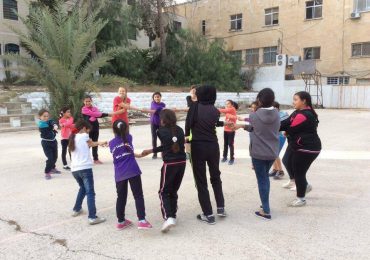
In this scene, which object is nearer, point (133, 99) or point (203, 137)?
point (203, 137)

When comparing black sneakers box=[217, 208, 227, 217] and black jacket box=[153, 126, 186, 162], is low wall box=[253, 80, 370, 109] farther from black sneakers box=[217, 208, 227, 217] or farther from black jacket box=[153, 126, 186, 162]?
black jacket box=[153, 126, 186, 162]

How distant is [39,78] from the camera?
14.2m

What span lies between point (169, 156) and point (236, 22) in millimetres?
33605

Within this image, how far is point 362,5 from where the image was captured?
28266mm

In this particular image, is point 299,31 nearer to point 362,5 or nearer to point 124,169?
point 362,5

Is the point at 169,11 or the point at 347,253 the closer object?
the point at 347,253

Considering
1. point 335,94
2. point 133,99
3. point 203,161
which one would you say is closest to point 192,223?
point 203,161

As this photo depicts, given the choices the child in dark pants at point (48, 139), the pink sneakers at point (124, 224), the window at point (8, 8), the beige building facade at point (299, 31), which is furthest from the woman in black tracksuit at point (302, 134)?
the beige building facade at point (299, 31)

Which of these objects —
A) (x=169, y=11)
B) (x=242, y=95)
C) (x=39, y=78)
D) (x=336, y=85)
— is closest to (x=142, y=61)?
(x=169, y=11)

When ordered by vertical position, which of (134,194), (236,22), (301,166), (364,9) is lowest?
(134,194)

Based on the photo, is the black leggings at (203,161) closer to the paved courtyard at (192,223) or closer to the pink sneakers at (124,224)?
the paved courtyard at (192,223)

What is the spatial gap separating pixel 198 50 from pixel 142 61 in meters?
4.58

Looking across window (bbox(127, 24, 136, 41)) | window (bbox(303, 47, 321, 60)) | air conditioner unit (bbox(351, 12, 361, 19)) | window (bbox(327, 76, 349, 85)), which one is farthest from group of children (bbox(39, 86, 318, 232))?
window (bbox(303, 47, 321, 60))

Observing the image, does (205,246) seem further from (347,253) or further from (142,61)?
(142,61)
